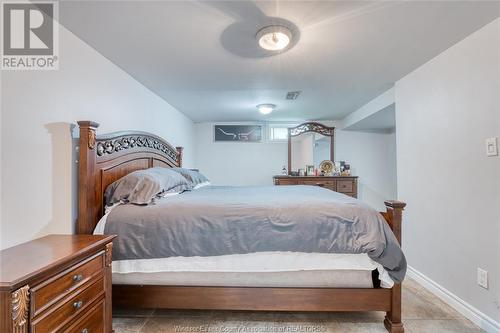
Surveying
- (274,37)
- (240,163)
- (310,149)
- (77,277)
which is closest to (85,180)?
(77,277)

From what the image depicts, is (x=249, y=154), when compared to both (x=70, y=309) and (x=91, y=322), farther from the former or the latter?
(x=70, y=309)

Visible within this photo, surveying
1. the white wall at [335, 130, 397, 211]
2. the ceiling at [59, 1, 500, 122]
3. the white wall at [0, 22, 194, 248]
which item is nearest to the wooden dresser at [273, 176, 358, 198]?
the white wall at [335, 130, 397, 211]

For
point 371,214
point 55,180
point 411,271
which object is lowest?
point 411,271

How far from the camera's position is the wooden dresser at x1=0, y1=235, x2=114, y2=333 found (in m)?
0.92

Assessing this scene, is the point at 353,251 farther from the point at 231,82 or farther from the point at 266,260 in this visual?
the point at 231,82

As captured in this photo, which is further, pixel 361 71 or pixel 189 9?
pixel 361 71

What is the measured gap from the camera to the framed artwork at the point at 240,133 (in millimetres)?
5305

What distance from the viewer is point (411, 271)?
8.82 ft

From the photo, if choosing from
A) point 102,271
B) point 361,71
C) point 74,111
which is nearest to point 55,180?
point 74,111

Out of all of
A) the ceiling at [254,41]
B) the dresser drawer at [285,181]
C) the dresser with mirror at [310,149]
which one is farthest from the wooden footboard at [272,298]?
the dresser with mirror at [310,149]

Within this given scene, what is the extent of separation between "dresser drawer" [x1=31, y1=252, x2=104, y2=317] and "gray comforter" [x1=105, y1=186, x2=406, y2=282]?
1.07 feet

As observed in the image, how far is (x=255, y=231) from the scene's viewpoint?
5.59ft

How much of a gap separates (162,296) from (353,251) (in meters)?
1.33

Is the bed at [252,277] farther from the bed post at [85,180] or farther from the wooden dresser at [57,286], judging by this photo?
the wooden dresser at [57,286]
